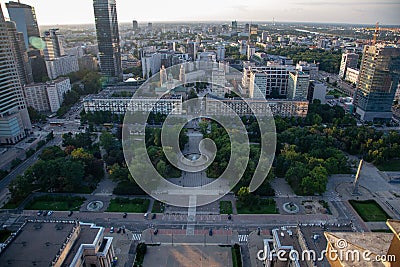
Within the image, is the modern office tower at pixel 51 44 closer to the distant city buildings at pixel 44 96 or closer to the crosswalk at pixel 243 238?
the distant city buildings at pixel 44 96

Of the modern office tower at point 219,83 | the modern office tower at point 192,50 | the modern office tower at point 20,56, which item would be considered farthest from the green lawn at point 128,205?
the modern office tower at point 192,50

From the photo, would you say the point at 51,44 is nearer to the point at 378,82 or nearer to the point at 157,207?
the point at 157,207

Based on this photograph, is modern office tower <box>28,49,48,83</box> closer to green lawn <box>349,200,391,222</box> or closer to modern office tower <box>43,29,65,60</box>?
modern office tower <box>43,29,65,60</box>

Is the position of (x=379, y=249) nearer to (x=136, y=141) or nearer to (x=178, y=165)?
(x=178, y=165)

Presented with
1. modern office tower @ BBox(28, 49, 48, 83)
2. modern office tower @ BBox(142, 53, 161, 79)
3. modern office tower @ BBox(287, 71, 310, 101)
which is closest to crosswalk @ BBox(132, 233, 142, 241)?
modern office tower @ BBox(287, 71, 310, 101)

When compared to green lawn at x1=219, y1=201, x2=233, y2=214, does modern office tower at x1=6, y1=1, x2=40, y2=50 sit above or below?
above

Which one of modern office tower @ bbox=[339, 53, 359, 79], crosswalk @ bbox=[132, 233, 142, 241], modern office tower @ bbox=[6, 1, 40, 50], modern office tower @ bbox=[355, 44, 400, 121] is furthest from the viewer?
modern office tower @ bbox=[6, 1, 40, 50]

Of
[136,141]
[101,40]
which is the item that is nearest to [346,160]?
[136,141]

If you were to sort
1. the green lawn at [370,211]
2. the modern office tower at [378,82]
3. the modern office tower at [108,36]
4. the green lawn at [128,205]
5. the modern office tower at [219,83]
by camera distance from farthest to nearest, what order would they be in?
1. the modern office tower at [108,36]
2. the modern office tower at [219,83]
3. the modern office tower at [378,82]
4. the green lawn at [128,205]
5. the green lawn at [370,211]
